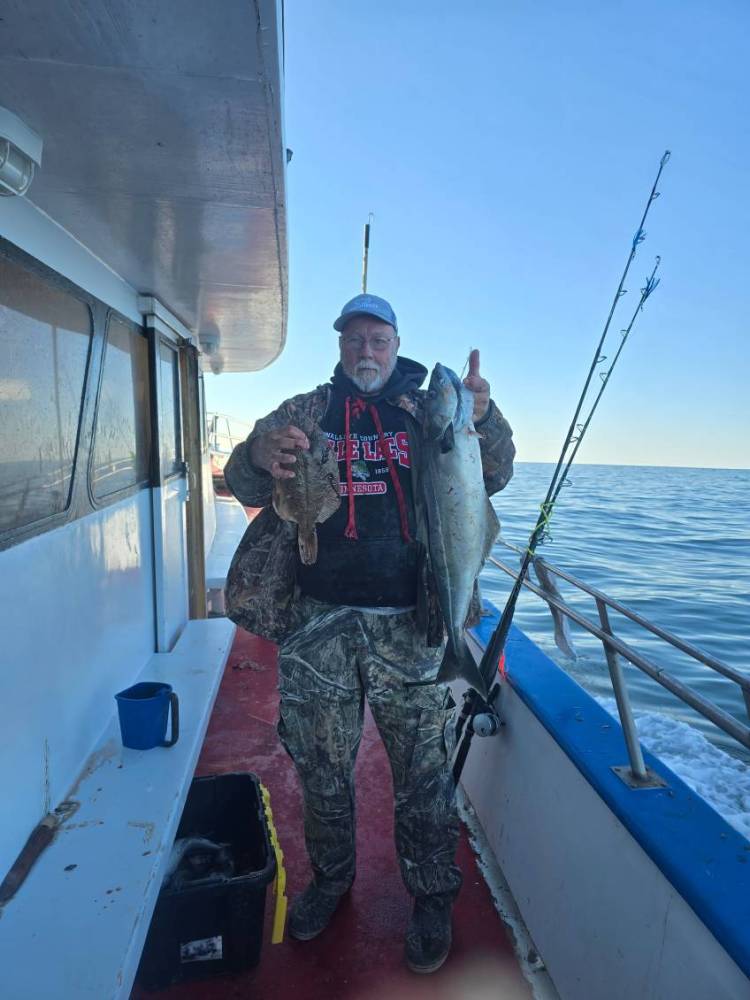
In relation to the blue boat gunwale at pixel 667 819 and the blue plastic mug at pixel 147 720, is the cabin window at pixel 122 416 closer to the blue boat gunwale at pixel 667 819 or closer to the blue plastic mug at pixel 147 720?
the blue plastic mug at pixel 147 720

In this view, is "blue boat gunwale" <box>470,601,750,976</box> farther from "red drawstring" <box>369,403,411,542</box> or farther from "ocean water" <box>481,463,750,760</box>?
"red drawstring" <box>369,403,411,542</box>

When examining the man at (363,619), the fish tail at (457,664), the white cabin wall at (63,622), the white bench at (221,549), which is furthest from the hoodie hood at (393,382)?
the white bench at (221,549)

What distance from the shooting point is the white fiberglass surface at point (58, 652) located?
2.04m

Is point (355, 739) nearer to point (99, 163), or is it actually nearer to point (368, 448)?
point (368, 448)

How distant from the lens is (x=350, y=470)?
7.61ft

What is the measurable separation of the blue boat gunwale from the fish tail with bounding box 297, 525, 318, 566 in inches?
48.6

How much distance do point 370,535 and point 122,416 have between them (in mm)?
2016

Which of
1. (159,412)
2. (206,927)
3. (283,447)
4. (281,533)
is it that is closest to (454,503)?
(283,447)

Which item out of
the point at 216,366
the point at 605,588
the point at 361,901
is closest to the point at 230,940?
the point at 361,901

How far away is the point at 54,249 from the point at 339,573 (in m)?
1.86

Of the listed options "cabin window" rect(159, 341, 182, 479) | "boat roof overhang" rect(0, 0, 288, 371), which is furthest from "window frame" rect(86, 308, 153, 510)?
"boat roof overhang" rect(0, 0, 288, 371)

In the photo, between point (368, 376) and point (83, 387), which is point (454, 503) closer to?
point (368, 376)

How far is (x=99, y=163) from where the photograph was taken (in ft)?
6.51

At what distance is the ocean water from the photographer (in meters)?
6.45
